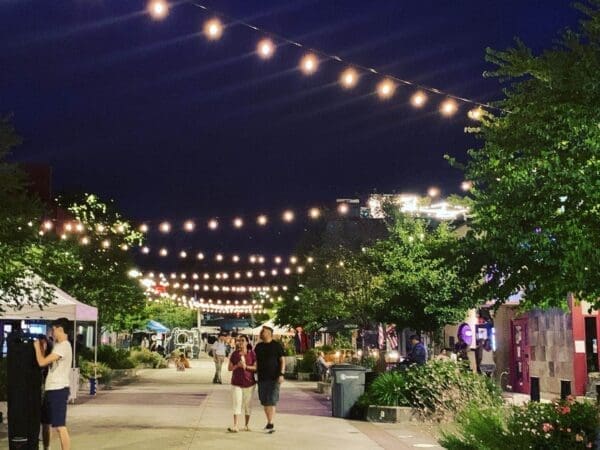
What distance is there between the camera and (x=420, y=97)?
1770cm

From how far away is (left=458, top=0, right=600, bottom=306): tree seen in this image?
9352mm

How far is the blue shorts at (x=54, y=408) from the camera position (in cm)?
1128

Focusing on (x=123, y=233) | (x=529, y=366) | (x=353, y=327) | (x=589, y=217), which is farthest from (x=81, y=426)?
(x=123, y=233)

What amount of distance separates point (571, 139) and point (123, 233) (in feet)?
97.4

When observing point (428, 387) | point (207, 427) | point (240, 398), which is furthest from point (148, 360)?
point (428, 387)

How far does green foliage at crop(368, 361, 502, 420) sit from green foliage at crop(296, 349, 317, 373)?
55.8 ft

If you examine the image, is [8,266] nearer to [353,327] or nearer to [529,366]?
[529,366]

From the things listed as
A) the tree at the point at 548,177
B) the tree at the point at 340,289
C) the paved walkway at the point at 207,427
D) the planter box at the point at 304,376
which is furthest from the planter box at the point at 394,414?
the planter box at the point at 304,376

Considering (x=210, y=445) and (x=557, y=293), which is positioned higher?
(x=557, y=293)

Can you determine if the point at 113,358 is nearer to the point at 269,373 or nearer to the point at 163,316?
the point at 269,373

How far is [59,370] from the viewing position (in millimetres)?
11336

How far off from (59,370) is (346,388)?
802cm

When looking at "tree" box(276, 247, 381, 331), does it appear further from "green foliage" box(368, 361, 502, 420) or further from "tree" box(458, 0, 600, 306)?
"tree" box(458, 0, 600, 306)

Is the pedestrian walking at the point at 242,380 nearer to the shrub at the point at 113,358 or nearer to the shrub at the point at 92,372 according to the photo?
the shrub at the point at 92,372
